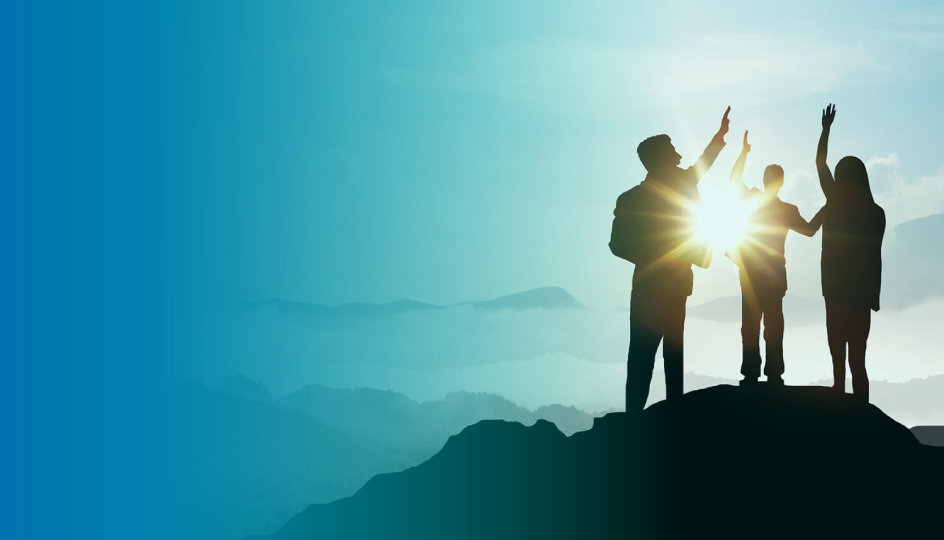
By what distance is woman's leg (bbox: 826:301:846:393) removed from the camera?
1888cm

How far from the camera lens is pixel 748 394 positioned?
60.4 feet

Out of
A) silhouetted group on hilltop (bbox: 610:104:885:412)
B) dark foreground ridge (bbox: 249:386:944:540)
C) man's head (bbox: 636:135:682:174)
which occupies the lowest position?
dark foreground ridge (bbox: 249:386:944:540)

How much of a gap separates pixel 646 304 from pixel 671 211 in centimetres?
161

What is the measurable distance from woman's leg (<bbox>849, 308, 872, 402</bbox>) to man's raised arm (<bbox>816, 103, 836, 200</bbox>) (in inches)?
86.1

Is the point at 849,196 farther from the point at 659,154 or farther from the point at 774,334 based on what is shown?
the point at 659,154

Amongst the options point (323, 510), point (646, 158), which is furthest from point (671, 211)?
point (323, 510)

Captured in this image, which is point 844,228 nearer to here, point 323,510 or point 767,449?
point 767,449

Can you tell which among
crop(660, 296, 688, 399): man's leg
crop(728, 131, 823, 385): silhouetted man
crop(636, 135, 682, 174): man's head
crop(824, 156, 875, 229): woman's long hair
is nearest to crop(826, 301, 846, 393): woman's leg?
crop(728, 131, 823, 385): silhouetted man

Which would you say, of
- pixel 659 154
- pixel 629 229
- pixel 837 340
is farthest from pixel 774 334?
pixel 659 154

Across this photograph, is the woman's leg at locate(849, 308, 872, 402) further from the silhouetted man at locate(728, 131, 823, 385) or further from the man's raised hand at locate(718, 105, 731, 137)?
the man's raised hand at locate(718, 105, 731, 137)

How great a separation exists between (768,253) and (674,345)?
2578mm

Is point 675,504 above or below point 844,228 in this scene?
below

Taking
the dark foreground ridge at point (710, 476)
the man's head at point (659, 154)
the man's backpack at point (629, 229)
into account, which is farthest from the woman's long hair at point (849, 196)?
the man's backpack at point (629, 229)

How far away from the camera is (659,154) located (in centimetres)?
1767
